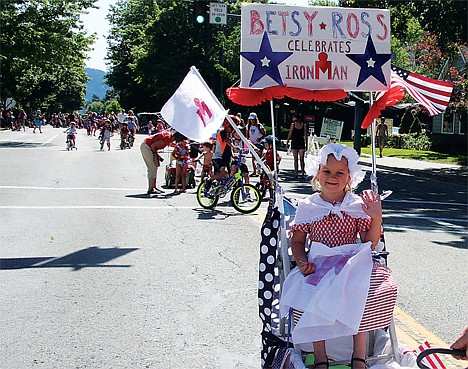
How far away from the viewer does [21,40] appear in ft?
124

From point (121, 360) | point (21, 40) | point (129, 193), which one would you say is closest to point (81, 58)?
point (21, 40)

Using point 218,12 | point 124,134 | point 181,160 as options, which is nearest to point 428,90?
point 181,160

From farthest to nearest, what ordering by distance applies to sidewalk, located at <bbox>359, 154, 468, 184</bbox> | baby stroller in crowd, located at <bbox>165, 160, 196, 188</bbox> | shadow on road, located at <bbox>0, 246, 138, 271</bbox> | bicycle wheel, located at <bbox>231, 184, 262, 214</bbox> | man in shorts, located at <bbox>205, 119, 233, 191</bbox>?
sidewalk, located at <bbox>359, 154, 468, 184</bbox> < baby stroller in crowd, located at <bbox>165, 160, 196, 188</bbox> < man in shorts, located at <bbox>205, 119, 233, 191</bbox> < bicycle wheel, located at <bbox>231, 184, 262, 214</bbox> < shadow on road, located at <bbox>0, 246, 138, 271</bbox>

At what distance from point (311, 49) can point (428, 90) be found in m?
0.87

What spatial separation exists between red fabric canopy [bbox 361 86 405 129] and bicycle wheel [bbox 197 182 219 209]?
8.40 meters

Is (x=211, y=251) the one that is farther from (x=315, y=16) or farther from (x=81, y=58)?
(x=81, y=58)

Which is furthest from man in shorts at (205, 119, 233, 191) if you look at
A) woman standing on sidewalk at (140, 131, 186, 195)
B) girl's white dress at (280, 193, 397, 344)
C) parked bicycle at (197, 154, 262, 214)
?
girl's white dress at (280, 193, 397, 344)

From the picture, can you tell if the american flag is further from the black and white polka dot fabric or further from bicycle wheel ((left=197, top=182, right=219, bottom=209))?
bicycle wheel ((left=197, top=182, right=219, bottom=209))

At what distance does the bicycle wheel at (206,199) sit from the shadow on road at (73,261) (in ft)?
13.6

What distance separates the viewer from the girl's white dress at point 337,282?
389 cm

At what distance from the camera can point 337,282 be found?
3922 millimetres

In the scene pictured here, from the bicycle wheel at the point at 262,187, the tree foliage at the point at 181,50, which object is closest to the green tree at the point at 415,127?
the tree foliage at the point at 181,50

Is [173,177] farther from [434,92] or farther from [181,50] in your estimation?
[181,50]

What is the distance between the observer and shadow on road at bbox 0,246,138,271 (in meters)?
8.18
